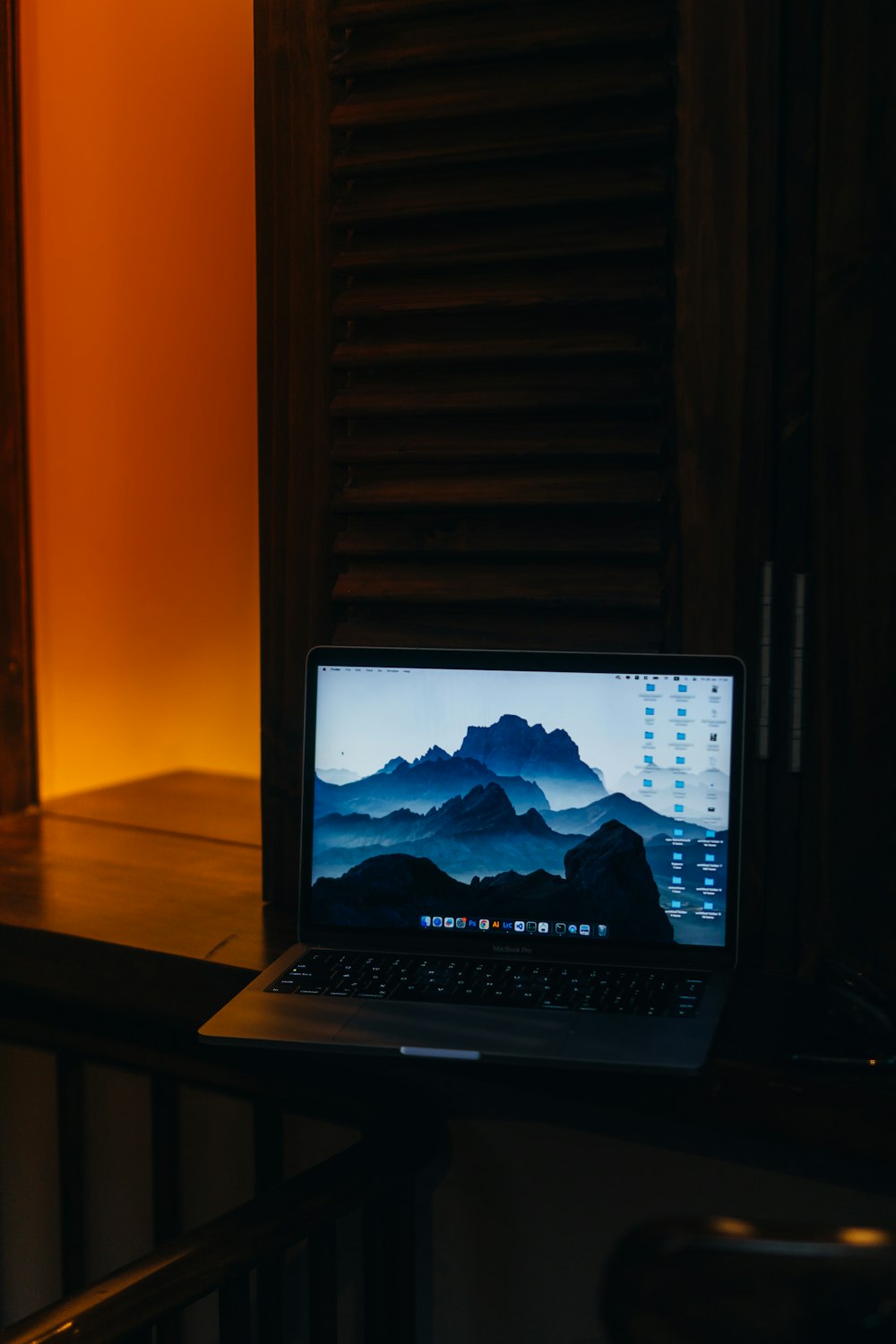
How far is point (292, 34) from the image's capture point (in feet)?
4.08

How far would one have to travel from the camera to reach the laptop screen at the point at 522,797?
41.6 inches

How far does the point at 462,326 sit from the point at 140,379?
0.95 metres

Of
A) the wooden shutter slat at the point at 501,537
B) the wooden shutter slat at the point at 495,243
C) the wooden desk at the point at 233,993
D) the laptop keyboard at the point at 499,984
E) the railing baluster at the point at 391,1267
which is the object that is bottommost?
the railing baluster at the point at 391,1267

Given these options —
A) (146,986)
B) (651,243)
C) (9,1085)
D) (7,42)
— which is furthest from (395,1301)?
(7,42)

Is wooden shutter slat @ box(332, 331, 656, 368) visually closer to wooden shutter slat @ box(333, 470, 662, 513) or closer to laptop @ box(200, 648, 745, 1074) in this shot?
wooden shutter slat @ box(333, 470, 662, 513)

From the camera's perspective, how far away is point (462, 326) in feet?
3.91

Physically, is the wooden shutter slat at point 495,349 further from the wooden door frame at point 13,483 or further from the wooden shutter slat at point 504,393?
the wooden door frame at point 13,483

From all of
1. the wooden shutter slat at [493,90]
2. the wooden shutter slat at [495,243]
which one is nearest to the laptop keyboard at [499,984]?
the wooden shutter slat at [495,243]

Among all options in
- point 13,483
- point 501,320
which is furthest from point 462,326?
point 13,483

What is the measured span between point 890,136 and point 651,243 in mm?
208

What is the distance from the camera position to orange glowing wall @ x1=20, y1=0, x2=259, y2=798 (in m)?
1.88

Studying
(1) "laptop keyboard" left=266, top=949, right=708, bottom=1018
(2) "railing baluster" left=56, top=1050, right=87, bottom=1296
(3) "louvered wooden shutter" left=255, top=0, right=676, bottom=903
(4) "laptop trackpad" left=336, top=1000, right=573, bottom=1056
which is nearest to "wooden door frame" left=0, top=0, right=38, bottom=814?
(2) "railing baluster" left=56, top=1050, right=87, bottom=1296

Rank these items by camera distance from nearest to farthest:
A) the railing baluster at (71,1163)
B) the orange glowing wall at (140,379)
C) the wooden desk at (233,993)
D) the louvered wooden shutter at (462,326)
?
the wooden desk at (233,993) → the louvered wooden shutter at (462,326) → the railing baluster at (71,1163) → the orange glowing wall at (140,379)

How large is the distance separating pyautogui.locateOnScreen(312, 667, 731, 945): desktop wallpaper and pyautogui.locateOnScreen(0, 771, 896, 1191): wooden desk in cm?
11
